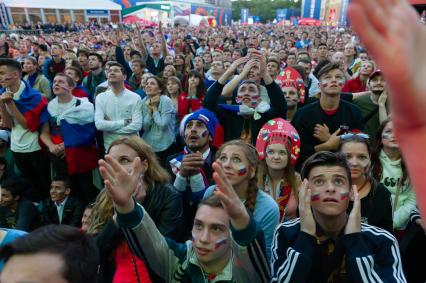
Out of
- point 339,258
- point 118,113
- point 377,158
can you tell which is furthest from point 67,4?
point 339,258

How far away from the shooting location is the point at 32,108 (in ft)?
13.3

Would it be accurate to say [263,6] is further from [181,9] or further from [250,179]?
[250,179]

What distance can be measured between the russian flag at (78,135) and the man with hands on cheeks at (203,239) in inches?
103

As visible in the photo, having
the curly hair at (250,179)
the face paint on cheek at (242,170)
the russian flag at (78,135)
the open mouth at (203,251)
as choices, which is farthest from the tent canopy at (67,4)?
the open mouth at (203,251)

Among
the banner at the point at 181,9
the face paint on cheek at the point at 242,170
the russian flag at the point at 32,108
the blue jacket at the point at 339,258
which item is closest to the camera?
the blue jacket at the point at 339,258

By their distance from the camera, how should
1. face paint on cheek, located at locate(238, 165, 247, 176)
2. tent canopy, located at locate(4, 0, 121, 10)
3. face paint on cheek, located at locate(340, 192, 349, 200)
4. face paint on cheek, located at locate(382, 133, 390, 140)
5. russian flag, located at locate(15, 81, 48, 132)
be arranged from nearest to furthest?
face paint on cheek, located at locate(340, 192, 349, 200), face paint on cheek, located at locate(238, 165, 247, 176), face paint on cheek, located at locate(382, 133, 390, 140), russian flag, located at locate(15, 81, 48, 132), tent canopy, located at locate(4, 0, 121, 10)

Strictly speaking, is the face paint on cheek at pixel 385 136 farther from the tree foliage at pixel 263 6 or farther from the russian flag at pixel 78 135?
the tree foliage at pixel 263 6

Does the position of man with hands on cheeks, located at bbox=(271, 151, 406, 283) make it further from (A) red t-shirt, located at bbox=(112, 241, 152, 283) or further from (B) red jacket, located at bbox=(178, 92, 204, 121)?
(B) red jacket, located at bbox=(178, 92, 204, 121)

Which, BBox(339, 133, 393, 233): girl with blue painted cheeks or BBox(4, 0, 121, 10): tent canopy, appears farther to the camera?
BBox(4, 0, 121, 10): tent canopy

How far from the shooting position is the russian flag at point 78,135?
405 centimetres

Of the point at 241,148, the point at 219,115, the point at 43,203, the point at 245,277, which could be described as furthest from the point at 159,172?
the point at 43,203

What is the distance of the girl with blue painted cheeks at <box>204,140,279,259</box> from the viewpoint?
7.17 feet

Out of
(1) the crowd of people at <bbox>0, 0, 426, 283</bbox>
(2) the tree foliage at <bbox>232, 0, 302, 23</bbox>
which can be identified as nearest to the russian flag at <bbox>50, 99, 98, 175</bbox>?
(1) the crowd of people at <bbox>0, 0, 426, 283</bbox>

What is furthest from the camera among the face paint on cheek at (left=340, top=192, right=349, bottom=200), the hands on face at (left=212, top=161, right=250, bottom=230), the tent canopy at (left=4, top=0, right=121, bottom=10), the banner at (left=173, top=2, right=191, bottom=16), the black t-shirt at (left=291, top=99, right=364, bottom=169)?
the banner at (left=173, top=2, right=191, bottom=16)
